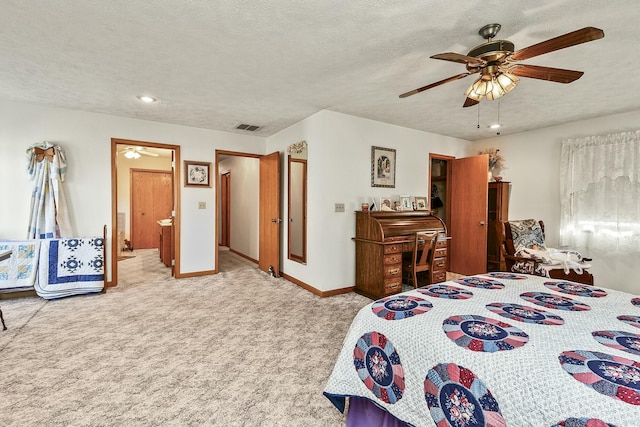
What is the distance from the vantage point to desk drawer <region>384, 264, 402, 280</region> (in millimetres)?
3561

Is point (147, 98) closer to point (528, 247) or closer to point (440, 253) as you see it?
point (440, 253)

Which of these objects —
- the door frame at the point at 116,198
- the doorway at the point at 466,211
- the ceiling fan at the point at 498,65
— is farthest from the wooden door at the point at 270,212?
the ceiling fan at the point at 498,65

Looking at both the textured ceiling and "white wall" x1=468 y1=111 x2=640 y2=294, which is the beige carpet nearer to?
the textured ceiling

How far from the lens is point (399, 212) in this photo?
13.4 feet

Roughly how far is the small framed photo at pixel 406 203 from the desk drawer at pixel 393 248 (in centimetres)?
87

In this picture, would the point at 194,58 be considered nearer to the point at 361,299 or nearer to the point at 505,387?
the point at 505,387

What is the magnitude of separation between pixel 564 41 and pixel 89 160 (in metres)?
4.91

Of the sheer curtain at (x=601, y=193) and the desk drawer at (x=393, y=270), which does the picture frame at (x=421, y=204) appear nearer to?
the desk drawer at (x=393, y=270)

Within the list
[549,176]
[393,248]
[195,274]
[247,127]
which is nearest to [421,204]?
[393,248]

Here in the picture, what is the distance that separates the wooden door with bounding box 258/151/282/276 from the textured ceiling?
42.3 inches

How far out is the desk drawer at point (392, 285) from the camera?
141 inches

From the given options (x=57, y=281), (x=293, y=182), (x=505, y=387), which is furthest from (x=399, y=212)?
(x=57, y=281)

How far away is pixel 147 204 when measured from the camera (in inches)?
290

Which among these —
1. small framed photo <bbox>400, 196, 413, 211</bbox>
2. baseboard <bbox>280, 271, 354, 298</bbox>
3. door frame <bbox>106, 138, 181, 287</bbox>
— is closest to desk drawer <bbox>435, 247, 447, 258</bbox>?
small framed photo <bbox>400, 196, 413, 211</bbox>
